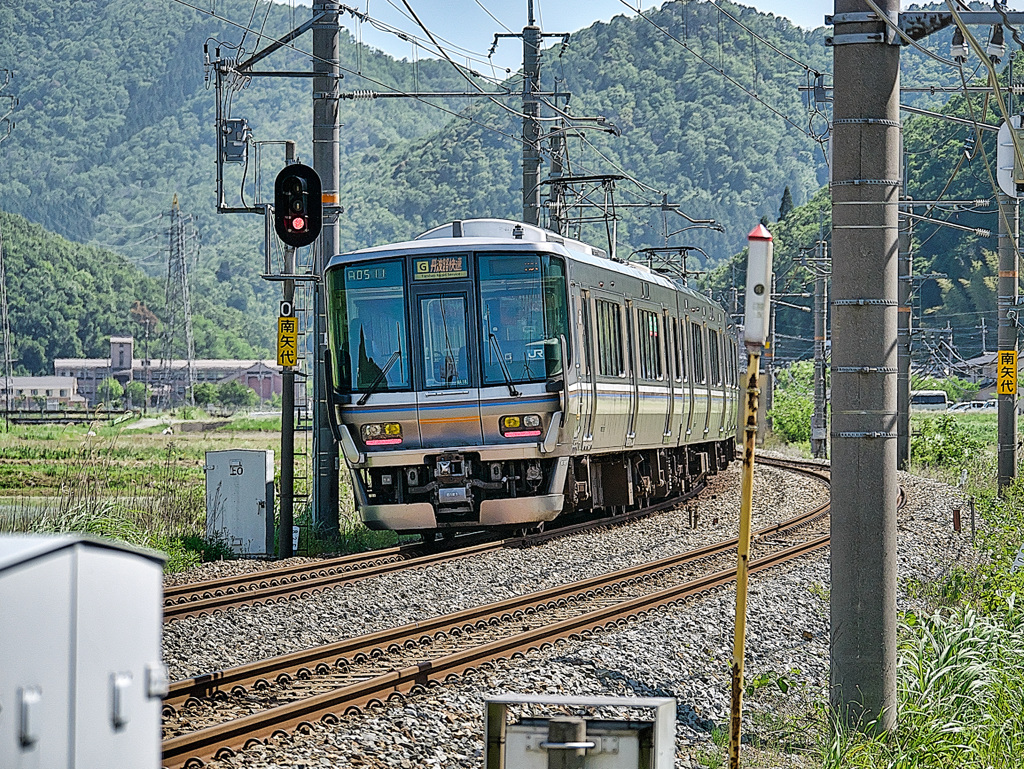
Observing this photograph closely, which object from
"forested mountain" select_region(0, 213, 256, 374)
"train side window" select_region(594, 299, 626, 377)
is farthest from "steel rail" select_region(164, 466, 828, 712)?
"forested mountain" select_region(0, 213, 256, 374)

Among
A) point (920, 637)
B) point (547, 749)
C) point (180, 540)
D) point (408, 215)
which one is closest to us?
point (547, 749)

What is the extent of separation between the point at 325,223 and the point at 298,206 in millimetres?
2166

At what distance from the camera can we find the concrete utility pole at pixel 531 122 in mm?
21875

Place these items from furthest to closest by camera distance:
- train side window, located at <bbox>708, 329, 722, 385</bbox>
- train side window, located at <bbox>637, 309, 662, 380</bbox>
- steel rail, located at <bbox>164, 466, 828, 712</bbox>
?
1. train side window, located at <bbox>708, 329, 722, 385</bbox>
2. train side window, located at <bbox>637, 309, 662, 380</bbox>
3. steel rail, located at <bbox>164, 466, 828, 712</bbox>

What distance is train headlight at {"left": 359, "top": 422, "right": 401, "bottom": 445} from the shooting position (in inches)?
575

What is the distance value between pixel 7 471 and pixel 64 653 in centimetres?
3366

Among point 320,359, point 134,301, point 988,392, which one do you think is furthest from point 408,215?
point 320,359

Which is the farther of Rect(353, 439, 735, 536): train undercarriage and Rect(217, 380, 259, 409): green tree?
Rect(217, 380, 259, 409): green tree

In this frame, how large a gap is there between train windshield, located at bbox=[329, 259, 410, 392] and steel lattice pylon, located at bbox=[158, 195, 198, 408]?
49018mm

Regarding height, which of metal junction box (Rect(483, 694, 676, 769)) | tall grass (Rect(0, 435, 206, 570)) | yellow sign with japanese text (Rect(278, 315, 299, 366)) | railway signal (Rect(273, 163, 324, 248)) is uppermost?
railway signal (Rect(273, 163, 324, 248))

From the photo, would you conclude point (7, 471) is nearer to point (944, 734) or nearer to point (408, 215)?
point (944, 734)

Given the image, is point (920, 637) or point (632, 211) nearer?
point (920, 637)

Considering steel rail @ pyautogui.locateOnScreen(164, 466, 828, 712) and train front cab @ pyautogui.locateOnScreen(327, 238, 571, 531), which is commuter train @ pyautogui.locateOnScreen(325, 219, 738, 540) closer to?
train front cab @ pyautogui.locateOnScreen(327, 238, 571, 531)

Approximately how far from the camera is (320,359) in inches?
616
